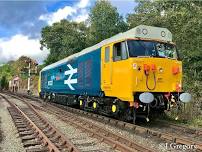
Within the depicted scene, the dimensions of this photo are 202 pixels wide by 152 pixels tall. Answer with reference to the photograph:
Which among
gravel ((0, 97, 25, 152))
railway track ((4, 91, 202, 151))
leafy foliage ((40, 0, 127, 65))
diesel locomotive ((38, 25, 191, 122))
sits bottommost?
gravel ((0, 97, 25, 152))

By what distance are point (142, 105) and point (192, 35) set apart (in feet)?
44.6

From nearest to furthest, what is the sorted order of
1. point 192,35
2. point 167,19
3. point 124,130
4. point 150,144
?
point 150,144 < point 124,130 < point 192,35 < point 167,19

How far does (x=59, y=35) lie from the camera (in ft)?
199

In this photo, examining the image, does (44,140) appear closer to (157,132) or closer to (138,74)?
(157,132)

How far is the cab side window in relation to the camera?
13.7m

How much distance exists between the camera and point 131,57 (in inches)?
525

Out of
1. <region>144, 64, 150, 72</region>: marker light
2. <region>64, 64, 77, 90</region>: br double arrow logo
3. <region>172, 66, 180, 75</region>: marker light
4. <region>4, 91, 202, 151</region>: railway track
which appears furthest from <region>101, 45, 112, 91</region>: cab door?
<region>64, 64, 77, 90</region>: br double arrow logo

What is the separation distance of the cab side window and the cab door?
358mm

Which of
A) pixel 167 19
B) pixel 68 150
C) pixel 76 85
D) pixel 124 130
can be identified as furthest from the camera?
pixel 167 19

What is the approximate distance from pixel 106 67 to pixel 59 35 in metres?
46.4

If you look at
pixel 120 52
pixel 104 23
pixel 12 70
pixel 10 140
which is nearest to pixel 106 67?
pixel 120 52

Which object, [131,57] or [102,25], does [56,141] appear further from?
[102,25]

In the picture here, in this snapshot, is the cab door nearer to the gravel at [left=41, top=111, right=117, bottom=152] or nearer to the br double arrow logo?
the gravel at [left=41, top=111, right=117, bottom=152]

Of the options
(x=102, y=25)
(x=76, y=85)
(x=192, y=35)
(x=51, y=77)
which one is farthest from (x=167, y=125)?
(x=102, y=25)
